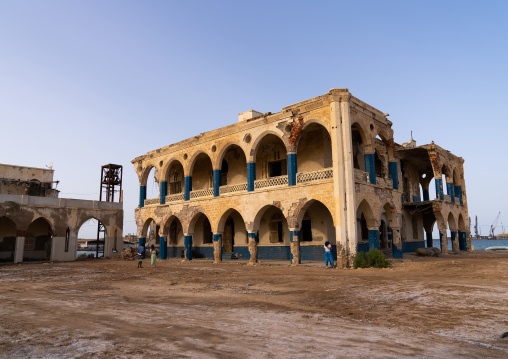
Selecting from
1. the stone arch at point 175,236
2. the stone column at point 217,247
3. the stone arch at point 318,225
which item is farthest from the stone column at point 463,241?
the stone arch at point 175,236

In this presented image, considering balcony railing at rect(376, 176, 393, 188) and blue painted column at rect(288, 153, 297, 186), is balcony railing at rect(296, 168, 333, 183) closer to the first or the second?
blue painted column at rect(288, 153, 297, 186)

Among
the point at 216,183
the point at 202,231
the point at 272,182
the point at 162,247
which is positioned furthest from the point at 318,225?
the point at 162,247

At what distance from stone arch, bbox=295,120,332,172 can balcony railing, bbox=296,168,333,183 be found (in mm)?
2191

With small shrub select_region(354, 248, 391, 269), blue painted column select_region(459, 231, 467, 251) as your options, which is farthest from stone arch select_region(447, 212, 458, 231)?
small shrub select_region(354, 248, 391, 269)

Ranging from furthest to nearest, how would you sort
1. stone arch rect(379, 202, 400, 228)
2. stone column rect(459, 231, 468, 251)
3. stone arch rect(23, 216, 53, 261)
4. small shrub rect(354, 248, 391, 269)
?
1. stone arch rect(23, 216, 53, 261)
2. stone column rect(459, 231, 468, 251)
3. stone arch rect(379, 202, 400, 228)
4. small shrub rect(354, 248, 391, 269)

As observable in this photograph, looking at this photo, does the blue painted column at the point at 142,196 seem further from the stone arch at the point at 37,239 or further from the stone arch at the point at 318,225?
the stone arch at the point at 318,225

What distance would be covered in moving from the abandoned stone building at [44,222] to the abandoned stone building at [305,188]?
2.89m

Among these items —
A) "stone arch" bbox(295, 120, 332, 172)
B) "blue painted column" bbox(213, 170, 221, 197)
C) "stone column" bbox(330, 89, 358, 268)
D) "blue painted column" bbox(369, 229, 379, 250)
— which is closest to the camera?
"stone column" bbox(330, 89, 358, 268)

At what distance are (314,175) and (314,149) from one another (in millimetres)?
3170

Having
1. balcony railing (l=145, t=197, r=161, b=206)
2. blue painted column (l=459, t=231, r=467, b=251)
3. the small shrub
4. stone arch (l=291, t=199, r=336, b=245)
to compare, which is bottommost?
the small shrub

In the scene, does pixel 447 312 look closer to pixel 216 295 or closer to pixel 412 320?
pixel 412 320

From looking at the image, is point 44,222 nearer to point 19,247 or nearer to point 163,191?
point 19,247

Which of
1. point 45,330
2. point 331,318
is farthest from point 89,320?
point 331,318

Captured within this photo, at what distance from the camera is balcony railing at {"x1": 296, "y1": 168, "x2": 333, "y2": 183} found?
16094 millimetres
